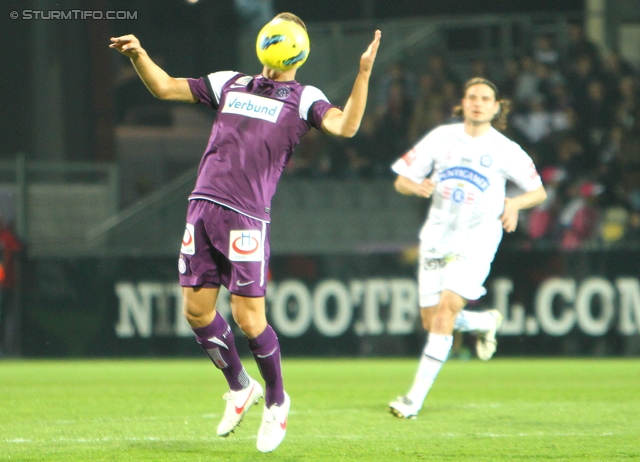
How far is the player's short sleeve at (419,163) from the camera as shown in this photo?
7410 millimetres

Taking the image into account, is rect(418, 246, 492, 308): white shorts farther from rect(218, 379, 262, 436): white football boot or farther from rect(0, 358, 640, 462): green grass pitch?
rect(218, 379, 262, 436): white football boot

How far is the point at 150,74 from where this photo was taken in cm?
554

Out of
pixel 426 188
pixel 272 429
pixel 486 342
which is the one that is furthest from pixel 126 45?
pixel 486 342

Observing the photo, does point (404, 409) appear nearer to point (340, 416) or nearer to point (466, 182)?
point (340, 416)

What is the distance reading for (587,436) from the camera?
5.92 m

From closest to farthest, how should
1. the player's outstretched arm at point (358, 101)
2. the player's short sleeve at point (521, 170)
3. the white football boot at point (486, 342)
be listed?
the player's outstretched arm at point (358, 101), the player's short sleeve at point (521, 170), the white football boot at point (486, 342)

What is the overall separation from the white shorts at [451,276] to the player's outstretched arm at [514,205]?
367 millimetres

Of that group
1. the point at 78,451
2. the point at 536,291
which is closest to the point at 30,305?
the point at 536,291

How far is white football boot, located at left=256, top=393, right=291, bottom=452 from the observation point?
526 centimetres

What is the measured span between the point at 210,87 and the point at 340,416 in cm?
245

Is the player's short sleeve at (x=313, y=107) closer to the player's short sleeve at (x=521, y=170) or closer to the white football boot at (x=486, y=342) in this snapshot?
the player's short sleeve at (x=521, y=170)

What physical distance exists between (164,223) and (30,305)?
2.70m

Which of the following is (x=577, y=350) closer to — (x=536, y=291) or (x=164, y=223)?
(x=536, y=291)

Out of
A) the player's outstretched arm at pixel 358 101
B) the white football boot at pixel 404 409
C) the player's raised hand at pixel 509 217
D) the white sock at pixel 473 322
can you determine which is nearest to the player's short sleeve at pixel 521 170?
the player's raised hand at pixel 509 217
